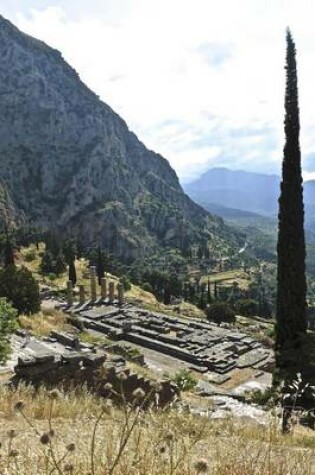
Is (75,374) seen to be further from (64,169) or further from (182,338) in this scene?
(64,169)

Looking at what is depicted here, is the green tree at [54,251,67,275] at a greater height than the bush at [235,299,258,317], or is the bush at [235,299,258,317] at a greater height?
the green tree at [54,251,67,275]

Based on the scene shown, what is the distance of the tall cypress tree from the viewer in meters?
19.3

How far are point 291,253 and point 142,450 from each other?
1767cm

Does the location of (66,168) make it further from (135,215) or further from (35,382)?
(35,382)

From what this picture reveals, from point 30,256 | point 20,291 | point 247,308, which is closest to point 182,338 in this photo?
point 20,291

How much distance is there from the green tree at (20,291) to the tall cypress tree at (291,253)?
1598cm

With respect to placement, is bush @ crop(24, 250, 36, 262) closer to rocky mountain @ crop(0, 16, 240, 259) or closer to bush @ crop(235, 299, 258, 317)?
bush @ crop(235, 299, 258, 317)

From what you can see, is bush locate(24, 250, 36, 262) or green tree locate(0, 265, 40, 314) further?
bush locate(24, 250, 36, 262)

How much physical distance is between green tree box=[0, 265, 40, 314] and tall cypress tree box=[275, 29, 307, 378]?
15981 mm

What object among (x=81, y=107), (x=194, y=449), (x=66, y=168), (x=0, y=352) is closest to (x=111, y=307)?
(x=0, y=352)

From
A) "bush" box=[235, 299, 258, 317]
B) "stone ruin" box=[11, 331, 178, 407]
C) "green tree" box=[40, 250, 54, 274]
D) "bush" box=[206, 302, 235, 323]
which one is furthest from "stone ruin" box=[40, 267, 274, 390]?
"bush" box=[235, 299, 258, 317]

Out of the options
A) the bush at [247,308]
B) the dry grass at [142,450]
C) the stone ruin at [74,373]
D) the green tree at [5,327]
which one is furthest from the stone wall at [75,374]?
the bush at [247,308]

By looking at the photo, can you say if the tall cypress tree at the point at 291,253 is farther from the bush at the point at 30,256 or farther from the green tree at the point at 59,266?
the bush at the point at 30,256

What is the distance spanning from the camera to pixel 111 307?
46.7m
